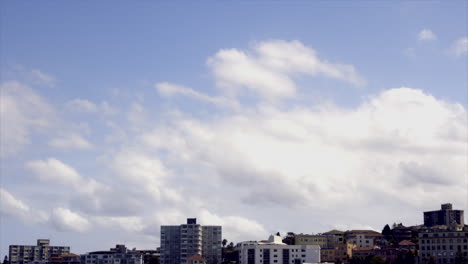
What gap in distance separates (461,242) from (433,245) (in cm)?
818

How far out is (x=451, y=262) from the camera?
18612 centimetres

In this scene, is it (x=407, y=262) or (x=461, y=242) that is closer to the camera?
(x=461, y=242)

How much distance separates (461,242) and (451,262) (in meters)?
6.48

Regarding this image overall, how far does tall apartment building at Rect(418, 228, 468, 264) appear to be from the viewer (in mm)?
186375

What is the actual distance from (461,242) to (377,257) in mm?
25724

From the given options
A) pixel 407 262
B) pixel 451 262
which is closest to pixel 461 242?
pixel 451 262

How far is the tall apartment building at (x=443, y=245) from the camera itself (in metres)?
186

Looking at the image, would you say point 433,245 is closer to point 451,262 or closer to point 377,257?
point 451,262

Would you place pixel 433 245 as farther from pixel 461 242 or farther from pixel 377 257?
pixel 377 257

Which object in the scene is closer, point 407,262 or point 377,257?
point 377,257

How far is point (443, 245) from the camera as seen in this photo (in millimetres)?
189500

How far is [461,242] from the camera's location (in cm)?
18700

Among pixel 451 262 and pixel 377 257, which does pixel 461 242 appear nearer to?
pixel 451 262

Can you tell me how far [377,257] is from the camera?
18275 centimetres
